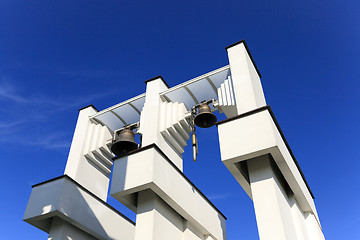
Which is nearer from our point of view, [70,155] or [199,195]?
[199,195]

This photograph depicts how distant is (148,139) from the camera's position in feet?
25.6

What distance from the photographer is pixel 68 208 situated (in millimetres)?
7062

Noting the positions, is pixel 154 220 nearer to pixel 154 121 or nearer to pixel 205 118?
pixel 154 121

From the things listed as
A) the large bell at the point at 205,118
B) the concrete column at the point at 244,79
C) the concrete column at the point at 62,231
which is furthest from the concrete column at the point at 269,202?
the concrete column at the point at 62,231

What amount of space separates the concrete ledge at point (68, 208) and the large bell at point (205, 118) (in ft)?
10.3

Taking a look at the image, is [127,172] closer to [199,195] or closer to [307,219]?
[199,195]

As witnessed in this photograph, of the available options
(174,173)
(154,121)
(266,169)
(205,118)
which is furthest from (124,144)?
(266,169)

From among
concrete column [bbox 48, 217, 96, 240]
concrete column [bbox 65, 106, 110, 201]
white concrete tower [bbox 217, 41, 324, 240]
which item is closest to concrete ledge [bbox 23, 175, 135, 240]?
concrete column [bbox 48, 217, 96, 240]

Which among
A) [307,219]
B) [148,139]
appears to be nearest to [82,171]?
[148,139]

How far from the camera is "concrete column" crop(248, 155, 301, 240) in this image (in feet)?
16.6

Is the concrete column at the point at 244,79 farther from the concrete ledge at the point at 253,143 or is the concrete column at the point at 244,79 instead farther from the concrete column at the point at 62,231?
the concrete column at the point at 62,231

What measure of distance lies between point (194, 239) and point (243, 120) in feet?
10.4

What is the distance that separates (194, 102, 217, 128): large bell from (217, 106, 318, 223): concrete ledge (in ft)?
5.37

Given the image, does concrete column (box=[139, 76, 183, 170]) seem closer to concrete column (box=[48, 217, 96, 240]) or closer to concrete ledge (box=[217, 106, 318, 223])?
concrete ledge (box=[217, 106, 318, 223])
